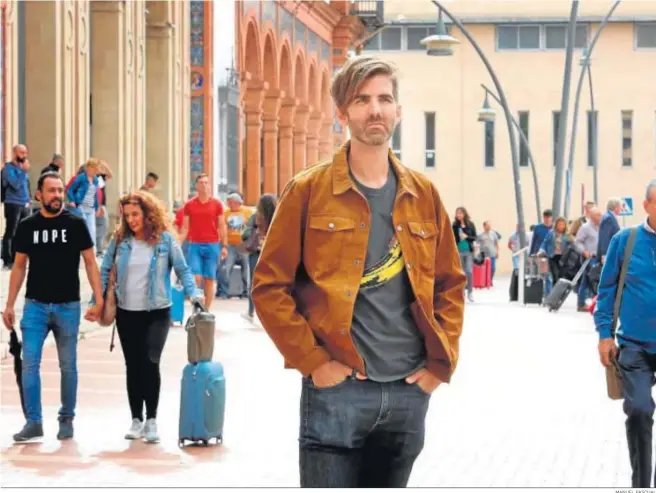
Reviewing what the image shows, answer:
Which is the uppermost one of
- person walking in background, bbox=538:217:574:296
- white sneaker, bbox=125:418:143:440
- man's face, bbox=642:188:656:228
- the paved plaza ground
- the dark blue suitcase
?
man's face, bbox=642:188:656:228

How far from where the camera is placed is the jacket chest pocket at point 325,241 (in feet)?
16.7

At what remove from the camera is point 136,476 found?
31.3 feet

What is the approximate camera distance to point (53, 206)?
36.3 feet

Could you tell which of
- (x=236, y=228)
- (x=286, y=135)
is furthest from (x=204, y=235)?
(x=286, y=135)

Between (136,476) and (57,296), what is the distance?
183 centimetres

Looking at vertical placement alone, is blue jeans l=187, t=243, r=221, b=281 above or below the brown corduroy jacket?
below

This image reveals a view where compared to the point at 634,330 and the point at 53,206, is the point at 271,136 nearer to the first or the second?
the point at 53,206

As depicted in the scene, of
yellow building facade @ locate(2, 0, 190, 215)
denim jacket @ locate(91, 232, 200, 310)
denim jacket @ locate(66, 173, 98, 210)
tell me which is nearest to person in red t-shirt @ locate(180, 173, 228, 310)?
denim jacket @ locate(66, 173, 98, 210)

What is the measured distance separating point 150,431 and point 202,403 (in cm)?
38

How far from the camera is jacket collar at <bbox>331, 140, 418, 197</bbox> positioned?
5.12 m

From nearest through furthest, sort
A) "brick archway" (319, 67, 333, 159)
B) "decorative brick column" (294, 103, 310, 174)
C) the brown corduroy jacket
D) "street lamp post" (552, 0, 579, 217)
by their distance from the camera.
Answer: the brown corduroy jacket
"street lamp post" (552, 0, 579, 217)
"decorative brick column" (294, 103, 310, 174)
"brick archway" (319, 67, 333, 159)

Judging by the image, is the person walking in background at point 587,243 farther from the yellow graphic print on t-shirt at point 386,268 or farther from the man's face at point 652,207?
the yellow graphic print on t-shirt at point 386,268

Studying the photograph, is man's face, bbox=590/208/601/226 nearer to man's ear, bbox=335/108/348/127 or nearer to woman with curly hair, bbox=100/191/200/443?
woman with curly hair, bbox=100/191/200/443

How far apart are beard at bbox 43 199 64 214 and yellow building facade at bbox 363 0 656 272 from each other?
196 ft
